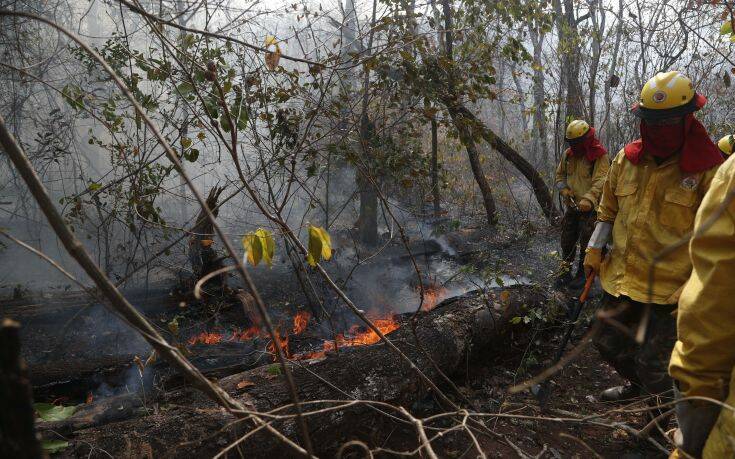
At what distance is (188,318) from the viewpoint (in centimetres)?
561

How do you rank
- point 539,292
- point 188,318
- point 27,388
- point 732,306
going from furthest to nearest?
point 188,318
point 539,292
point 732,306
point 27,388

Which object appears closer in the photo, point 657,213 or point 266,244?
point 266,244

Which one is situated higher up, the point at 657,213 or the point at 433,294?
the point at 657,213

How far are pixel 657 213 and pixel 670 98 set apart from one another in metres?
0.73

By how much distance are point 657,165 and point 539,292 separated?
2105 mm

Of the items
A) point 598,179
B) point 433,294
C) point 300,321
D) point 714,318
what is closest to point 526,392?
point 714,318

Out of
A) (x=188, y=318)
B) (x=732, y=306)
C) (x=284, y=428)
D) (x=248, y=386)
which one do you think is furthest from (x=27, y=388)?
(x=188, y=318)

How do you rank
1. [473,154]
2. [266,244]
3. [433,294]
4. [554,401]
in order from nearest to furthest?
[266,244], [554,401], [433,294], [473,154]

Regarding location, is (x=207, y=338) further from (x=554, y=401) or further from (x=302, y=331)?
(x=554, y=401)

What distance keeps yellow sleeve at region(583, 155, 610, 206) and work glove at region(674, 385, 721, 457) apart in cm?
442

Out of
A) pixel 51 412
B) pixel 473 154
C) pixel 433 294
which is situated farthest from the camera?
pixel 473 154

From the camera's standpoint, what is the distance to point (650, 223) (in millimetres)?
2850

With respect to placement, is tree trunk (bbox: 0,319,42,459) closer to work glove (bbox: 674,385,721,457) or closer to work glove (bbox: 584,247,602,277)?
work glove (bbox: 674,385,721,457)

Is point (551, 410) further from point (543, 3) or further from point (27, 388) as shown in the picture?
point (543, 3)
